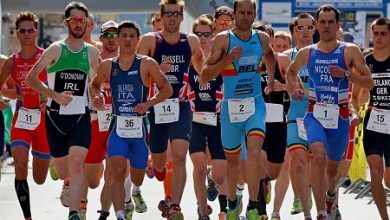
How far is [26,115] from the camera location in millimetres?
12695

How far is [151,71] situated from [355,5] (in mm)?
18498

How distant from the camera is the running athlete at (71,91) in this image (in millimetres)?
12172

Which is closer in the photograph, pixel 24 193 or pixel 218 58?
pixel 218 58

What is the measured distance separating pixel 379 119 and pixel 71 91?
2.91 meters

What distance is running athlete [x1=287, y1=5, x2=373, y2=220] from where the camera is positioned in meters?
11.8

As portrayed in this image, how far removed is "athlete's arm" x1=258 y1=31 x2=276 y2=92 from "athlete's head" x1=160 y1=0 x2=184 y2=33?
1.10 m

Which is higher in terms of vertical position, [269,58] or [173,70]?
[269,58]

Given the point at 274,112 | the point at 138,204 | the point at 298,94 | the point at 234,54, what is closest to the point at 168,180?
the point at 138,204

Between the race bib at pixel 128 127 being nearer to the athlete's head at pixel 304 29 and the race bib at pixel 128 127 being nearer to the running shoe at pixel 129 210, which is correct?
the running shoe at pixel 129 210

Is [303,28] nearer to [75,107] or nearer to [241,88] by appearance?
[241,88]

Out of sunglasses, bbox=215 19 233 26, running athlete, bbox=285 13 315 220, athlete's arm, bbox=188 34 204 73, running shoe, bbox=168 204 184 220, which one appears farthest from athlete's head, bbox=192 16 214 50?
running shoe, bbox=168 204 184 220

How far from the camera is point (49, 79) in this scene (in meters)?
12.5

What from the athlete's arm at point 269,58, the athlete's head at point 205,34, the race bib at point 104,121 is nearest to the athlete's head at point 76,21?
the race bib at point 104,121

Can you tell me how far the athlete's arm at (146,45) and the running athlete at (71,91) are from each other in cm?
49
